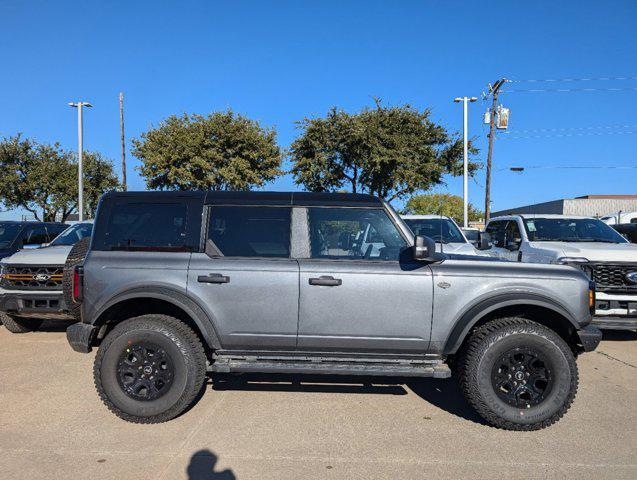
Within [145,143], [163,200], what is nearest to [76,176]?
[145,143]

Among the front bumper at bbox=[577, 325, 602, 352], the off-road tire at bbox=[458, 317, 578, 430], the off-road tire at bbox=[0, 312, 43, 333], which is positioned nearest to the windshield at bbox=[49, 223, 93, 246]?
the off-road tire at bbox=[0, 312, 43, 333]

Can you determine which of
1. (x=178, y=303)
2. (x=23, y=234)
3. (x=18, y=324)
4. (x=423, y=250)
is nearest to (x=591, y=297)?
(x=423, y=250)

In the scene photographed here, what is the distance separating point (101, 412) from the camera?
398 centimetres

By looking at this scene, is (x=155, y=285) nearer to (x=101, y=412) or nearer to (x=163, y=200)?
(x=163, y=200)

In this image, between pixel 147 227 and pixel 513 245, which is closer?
pixel 147 227

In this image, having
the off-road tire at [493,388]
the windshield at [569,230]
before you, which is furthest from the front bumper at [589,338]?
the windshield at [569,230]

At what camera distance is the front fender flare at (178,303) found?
376 centimetres

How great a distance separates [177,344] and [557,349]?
3.11 m

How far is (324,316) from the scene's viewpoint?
3.74 metres

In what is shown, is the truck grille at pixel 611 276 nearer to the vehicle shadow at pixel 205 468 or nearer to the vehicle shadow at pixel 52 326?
the vehicle shadow at pixel 205 468

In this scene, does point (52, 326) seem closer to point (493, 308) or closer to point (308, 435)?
A: point (308, 435)

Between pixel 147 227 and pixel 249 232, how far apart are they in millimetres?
901

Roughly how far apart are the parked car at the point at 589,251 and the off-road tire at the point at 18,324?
7.34 metres

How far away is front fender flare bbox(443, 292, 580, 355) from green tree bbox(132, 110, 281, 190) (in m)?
20.5
